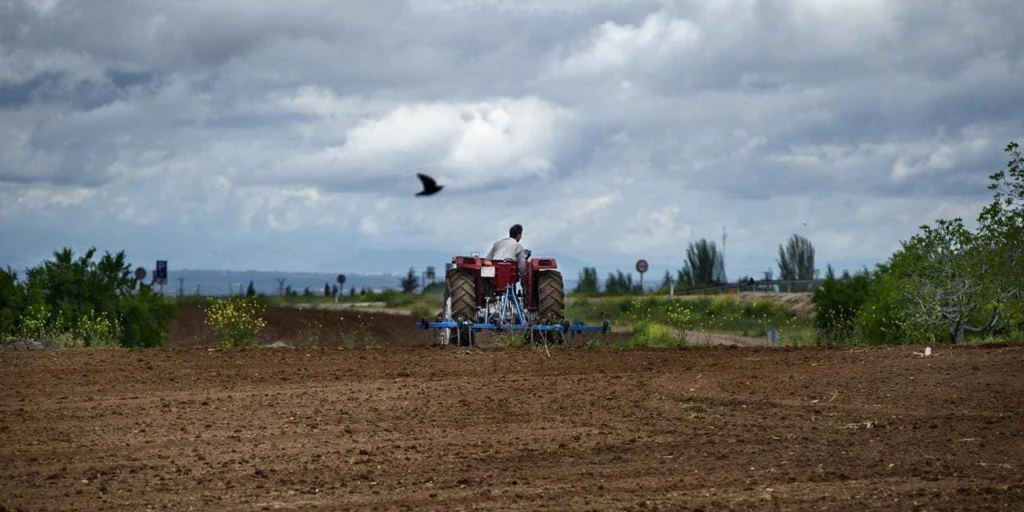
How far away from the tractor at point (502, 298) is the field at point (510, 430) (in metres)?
3.74

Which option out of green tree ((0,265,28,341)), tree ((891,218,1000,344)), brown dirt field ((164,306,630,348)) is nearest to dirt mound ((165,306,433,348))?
brown dirt field ((164,306,630,348))

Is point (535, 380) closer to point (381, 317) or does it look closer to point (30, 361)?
point (30, 361)

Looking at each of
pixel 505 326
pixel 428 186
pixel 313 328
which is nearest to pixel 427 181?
pixel 428 186

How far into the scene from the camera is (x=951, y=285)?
17125mm

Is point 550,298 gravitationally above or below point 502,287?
below

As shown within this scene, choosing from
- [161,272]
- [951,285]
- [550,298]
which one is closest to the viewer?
[951,285]

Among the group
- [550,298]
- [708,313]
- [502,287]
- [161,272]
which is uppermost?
[161,272]

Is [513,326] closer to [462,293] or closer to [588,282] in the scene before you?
[462,293]

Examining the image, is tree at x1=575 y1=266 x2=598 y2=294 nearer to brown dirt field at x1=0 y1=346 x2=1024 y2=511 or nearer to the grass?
the grass

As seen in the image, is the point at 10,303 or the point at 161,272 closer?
the point at 10,303

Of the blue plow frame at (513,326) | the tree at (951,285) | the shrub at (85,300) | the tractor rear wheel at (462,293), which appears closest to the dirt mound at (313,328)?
the shrub at (85,300)

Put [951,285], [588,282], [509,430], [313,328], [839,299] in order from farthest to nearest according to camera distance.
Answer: [588,282], [313,328], [839,299], [951,285], [509,430]

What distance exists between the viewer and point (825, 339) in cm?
2166

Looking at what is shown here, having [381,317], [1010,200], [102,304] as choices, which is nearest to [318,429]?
[1010,200]
